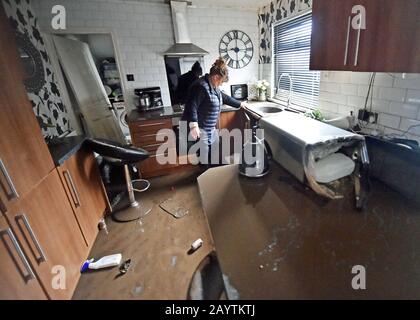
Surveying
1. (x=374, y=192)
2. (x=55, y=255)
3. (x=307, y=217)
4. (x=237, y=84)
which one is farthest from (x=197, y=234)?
(x=237, y=84)

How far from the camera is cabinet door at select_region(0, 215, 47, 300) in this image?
921 millimetres

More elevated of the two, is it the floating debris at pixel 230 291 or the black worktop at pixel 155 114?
the black worktop at pixel 155 114

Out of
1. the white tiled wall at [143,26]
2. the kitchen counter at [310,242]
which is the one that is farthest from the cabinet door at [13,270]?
the white tiled wall at [143,26]

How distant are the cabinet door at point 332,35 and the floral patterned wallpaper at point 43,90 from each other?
241cm

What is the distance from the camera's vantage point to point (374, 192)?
927 mm

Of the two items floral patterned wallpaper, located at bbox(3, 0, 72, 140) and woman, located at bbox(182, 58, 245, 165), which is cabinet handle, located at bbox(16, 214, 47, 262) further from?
woman, located at bbox(182, 58, 245, 165)

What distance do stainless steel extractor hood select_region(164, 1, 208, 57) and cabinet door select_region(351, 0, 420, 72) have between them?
2217 millimetres

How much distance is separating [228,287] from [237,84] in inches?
127

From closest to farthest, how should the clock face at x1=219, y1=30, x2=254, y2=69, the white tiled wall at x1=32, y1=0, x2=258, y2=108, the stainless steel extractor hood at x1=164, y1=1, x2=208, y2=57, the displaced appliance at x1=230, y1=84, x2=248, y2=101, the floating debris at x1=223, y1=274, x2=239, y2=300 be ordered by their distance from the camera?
the floating debris at x1=223, y1=274, x2=239, y2=300
the white tiled wall at x1=32, y1=0, x2=258, y2=108
the stainless steel extractor hood at x1=164, y1=1, x2=208, y2=57
the clock face at x1=219, y1=30, x2=254, y2=69
the displaced appliance at x1=230, y1=84, x2=248, y2=101

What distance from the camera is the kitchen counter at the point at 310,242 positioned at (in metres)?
0.56

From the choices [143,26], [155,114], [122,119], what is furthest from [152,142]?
[143,26]

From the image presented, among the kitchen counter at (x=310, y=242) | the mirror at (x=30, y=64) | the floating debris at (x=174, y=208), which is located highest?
the mirror at (x=30, y=64)

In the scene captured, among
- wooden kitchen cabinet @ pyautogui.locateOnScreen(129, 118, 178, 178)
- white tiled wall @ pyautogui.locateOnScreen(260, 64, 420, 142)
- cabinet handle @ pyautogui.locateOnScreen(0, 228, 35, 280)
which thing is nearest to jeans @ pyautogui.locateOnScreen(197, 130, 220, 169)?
wooden kitchen cabinet @ pyautogui.locateOnScreen(129, 118, 178, 178)

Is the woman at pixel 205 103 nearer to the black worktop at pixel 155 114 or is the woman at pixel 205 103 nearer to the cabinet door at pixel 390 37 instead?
the black worktop at pixel 155 114
